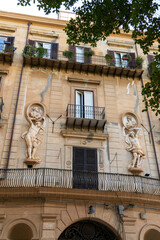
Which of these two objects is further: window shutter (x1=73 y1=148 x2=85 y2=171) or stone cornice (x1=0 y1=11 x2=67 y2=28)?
stone cornice (x1=0 y1=11 x2=67 y2=28)

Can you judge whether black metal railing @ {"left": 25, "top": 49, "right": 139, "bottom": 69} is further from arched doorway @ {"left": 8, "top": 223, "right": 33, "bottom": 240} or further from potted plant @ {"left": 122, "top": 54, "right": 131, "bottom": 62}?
arched doorway @ {"left": 8, "top": 223, "right": 33, "bottom": 240}

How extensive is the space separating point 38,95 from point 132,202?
8.56 m

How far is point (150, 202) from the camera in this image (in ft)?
40.9

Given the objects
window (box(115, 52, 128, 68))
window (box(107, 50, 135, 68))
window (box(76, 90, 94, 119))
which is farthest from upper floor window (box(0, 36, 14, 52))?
window (box(115, 52, 128, 68))

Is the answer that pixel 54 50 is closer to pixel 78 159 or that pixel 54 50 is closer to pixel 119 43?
pixel 119 43

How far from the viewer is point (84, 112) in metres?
15.7

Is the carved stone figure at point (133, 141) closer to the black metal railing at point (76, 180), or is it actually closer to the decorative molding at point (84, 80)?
the black metal railing at point (76, 180)

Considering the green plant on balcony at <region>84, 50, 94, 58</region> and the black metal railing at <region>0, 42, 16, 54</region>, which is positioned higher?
the green plant on balcony at <region>84, 50, 94, 58</region>

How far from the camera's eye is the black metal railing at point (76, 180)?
1219cm

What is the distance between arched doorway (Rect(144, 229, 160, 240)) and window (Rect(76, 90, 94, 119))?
7056 millimetres

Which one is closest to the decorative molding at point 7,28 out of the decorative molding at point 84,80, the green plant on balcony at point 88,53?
the green plant on balcony at point 88,53

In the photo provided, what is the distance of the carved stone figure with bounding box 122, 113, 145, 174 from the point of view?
563 inches

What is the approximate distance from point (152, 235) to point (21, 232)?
21.3 ft

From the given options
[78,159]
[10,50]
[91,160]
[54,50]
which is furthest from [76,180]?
[54,50]
